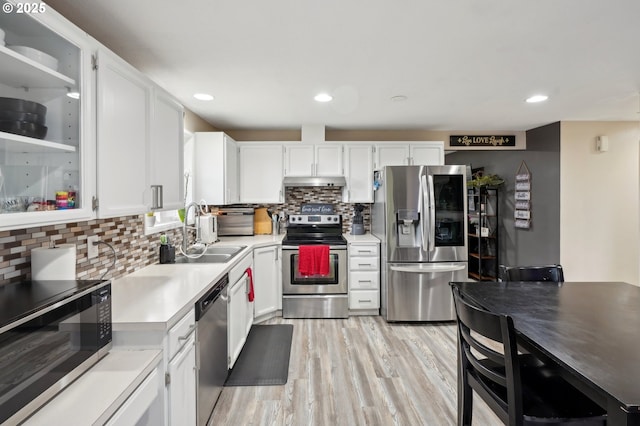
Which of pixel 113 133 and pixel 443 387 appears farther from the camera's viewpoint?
pixel 443 387

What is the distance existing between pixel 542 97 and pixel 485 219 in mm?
2672

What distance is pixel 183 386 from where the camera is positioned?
154 centimetres

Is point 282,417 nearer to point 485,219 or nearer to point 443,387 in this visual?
point 443,387

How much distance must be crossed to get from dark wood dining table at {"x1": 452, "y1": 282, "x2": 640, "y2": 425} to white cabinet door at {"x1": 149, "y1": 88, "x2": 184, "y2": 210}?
192cm

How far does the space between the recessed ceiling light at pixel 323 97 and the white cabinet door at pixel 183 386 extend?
217cm

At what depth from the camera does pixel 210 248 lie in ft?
10.2

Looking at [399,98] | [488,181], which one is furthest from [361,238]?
[488,181]

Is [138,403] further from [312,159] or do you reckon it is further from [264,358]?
[312,159]

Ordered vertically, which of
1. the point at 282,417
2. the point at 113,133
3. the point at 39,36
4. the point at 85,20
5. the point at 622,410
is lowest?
the point at 282,417

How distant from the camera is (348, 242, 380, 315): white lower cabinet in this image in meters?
3.67

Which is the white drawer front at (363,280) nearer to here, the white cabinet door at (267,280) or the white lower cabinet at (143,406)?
the white cabinet door at (267,280)

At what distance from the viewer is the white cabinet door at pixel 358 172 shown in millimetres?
3977

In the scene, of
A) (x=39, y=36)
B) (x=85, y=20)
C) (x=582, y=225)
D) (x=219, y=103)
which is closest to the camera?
(x=39, y=36)

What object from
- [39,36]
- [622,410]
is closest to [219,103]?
[39,36]
